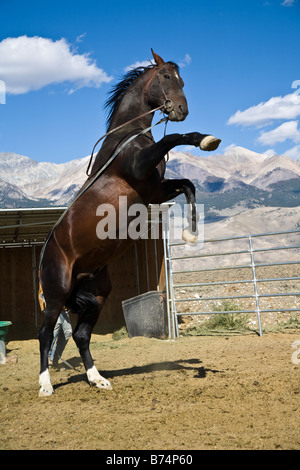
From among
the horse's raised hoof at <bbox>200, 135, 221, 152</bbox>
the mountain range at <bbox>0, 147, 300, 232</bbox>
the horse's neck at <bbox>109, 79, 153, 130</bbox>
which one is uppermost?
the mountain range at <bbox>0, 147, 300, 232</bbox>

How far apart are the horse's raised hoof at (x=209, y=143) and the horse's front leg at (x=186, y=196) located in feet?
2.30

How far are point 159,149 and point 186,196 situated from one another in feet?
2.22

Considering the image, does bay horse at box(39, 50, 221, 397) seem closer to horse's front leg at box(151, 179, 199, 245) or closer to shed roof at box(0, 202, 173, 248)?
horse's front leg at box(151, 179, 199, 245)

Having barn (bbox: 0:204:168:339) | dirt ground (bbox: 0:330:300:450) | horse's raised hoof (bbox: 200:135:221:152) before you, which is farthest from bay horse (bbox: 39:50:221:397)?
barn (bbox: 0:204:168:339)

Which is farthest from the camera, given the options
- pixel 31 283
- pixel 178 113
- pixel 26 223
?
pixel 31 283

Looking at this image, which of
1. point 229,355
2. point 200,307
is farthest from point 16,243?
point 229,355

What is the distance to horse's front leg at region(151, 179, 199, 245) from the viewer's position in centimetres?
453

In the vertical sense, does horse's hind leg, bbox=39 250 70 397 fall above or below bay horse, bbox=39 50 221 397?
below

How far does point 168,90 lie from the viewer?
4.54 metres

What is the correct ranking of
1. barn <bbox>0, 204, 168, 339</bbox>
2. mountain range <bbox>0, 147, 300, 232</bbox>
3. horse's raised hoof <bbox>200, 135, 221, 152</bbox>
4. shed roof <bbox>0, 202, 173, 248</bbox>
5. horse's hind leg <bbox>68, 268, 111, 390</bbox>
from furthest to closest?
mountain range <bbox>0, 147, 300, 232</bbox> < barn <bbox>0, 204, 168, 339</bbox> < shed roof <bbox>0, 202, 173, 248</bbox> < horse's hind leg <bbox>68, 268, 111, 390</bbox> < horse's raised hoof <bbox>200, 135, 221, 152</bbox>

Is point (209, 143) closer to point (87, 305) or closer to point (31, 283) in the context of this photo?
point (87, 305)

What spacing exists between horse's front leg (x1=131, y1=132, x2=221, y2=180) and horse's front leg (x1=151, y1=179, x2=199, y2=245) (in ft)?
1.22

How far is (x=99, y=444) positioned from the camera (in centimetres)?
282

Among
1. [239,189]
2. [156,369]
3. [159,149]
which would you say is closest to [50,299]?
[156,369]
